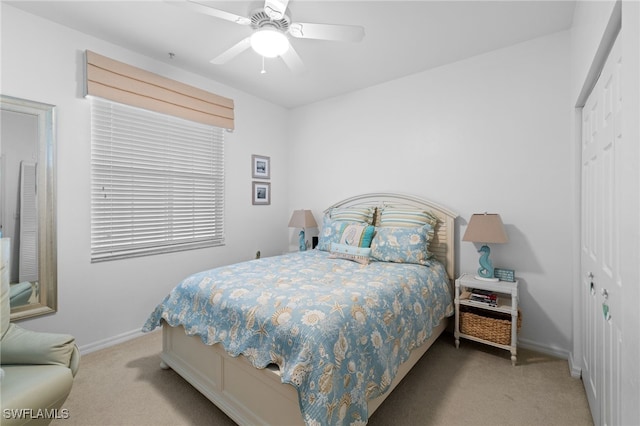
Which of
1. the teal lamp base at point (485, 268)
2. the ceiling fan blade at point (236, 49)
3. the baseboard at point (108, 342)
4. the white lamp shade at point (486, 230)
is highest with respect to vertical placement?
the ceiling fan blade at point (236, 49)

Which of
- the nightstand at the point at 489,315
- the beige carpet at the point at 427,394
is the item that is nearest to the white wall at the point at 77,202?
the beige carpet at the point at 427,394

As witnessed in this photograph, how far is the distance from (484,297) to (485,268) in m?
0.25

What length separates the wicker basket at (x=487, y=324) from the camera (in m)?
2.33

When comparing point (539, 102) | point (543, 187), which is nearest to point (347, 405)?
point (543, 187)

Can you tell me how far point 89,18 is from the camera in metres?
2.27

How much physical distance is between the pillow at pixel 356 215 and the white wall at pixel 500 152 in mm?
389

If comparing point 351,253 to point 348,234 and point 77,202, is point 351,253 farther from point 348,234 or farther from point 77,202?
point 77,202

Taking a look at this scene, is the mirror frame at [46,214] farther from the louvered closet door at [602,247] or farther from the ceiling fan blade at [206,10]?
the louvered closet door at [602,247]

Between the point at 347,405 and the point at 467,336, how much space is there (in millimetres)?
1622

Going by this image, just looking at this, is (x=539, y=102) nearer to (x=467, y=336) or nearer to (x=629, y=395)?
(x=467, y=336)

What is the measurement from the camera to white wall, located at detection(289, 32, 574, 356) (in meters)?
2.42

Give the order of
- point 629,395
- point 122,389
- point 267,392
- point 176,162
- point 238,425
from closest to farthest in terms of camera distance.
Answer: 1. point 629,395
2. point 267,392
3. point 238,425
4. point 122,389
5. point 176,162

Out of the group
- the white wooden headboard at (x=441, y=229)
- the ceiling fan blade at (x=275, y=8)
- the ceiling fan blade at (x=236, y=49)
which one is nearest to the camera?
the ceiling fan blade at (x=275, y=8)

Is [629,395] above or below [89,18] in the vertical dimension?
below
